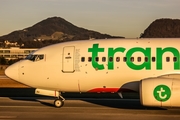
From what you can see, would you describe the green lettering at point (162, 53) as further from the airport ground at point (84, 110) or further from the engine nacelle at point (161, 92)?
the airport ground at point (84, 110)

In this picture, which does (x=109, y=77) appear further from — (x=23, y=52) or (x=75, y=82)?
(x=23, y=52)

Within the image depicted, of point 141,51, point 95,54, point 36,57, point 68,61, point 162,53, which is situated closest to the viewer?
point 162,53

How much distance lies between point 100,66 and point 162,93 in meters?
3.47

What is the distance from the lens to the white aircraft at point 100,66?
693 inches

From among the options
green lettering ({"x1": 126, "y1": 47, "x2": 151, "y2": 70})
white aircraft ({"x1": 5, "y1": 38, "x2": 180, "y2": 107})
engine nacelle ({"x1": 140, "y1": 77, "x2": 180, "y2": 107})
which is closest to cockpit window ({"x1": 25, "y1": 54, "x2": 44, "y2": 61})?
white aircraft ({"x1": 5, "y1": 38, "x2": 180, "y2": 107})

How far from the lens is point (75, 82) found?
18.4m

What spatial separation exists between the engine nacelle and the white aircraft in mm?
147

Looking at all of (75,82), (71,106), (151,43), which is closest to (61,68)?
(75,82)

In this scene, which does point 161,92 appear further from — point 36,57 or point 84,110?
point 36,57

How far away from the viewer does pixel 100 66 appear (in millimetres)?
18094

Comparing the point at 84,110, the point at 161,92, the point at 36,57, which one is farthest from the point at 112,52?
the point at 36,57

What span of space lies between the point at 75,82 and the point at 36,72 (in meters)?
2.05

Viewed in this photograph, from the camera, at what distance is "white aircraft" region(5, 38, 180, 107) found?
1759 cm

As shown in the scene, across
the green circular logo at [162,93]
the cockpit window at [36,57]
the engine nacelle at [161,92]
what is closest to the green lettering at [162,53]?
the engine nacelle at [161,92]
